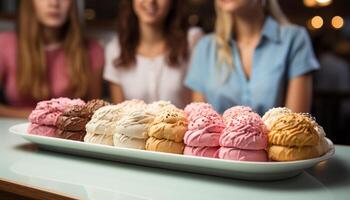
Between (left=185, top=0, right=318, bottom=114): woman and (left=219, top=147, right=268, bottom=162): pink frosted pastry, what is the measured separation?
1.26 m

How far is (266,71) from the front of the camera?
210 centimetres

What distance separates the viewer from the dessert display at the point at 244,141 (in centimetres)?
85

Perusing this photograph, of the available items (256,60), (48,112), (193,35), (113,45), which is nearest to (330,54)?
(256,60)

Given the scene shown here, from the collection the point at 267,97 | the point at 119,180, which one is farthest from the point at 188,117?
the point at 267,97

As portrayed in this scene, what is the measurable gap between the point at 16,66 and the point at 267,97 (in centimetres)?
179

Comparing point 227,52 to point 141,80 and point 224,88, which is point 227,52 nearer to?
point 224,88

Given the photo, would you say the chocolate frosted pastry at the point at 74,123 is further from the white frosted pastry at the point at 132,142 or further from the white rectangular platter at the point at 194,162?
the white frosted pastry at the point at 132,142

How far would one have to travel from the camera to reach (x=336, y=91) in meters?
2.15

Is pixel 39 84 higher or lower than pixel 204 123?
lower

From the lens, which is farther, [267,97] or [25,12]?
[25,12]

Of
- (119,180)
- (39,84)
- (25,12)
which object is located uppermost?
(25,12)

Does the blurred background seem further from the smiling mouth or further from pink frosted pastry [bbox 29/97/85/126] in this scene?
pink frosted pastry [bbox 29/97/85/126]

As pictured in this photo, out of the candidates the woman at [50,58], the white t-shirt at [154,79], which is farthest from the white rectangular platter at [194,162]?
the woman at [50,58]

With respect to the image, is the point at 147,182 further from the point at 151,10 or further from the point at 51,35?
the point at 51,35
